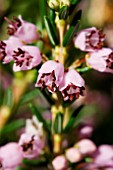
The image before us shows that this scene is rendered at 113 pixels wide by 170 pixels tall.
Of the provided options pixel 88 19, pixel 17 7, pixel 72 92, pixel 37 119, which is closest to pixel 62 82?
pixel 72 92

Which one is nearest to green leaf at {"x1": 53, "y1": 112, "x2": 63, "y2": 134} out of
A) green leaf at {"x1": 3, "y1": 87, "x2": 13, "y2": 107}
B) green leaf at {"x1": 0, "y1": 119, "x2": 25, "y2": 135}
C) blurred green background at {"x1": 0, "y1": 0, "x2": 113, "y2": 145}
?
green leaf at {"x1": 0, "y1": 119, "x2": 25, "y2": 135}

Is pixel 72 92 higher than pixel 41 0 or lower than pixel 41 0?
lower

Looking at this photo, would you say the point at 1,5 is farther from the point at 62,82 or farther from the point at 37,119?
the point at 62,82

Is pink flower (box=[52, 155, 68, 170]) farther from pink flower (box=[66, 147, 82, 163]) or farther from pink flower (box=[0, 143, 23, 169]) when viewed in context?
pink flower (box=[0, 143, 23, 169])

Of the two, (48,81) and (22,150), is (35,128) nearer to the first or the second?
(22,150)

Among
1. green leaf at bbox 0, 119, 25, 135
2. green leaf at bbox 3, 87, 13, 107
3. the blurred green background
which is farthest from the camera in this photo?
the blurred green background

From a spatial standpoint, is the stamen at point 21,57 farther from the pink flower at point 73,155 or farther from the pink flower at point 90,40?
the pink flower at point 73,155
